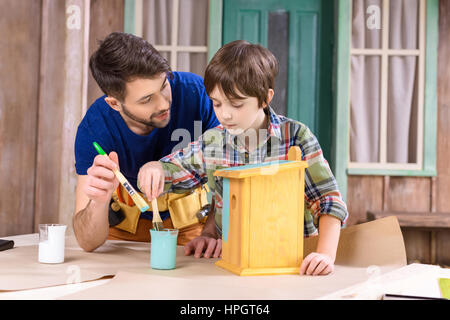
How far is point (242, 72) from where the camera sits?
1.09m

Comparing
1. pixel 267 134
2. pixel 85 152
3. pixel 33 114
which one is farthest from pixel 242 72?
pixel 33 114

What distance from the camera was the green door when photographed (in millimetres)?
3391

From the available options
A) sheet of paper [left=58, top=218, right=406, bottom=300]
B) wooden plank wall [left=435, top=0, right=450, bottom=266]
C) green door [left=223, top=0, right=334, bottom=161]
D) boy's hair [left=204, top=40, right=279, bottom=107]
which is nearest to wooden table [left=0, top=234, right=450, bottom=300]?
sheet of paper [left=58, top=218, right=406, bottom=300]

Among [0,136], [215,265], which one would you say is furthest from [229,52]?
[0,136]

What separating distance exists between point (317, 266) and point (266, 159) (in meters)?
0.32

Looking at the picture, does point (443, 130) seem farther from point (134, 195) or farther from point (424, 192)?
point (134, 195)

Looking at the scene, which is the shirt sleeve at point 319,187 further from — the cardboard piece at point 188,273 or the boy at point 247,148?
the cardboard piece at point 188,273

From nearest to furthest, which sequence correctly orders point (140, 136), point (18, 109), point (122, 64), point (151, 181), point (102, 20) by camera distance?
1. point (151, 181)
2. point (122, 64)
3. point (140, 136)
4. point (18, 109)
5. point (102, 20)

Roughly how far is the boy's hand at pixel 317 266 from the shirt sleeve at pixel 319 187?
129 millimetres

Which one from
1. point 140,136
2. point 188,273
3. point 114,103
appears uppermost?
point 114,103

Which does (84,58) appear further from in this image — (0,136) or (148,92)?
(148,92)

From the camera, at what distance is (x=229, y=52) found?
1.14m

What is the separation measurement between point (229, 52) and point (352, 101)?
7.99 feet
